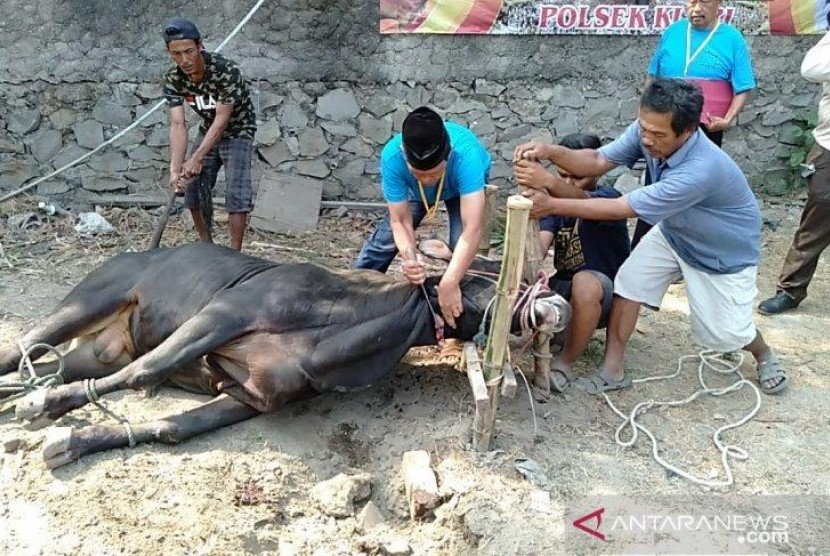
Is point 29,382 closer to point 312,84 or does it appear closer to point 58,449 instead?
point 58,449

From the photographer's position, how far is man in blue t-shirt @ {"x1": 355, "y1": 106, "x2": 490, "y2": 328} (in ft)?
11.5

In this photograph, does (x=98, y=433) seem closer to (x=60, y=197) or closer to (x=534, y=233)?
(x=534, y=233)

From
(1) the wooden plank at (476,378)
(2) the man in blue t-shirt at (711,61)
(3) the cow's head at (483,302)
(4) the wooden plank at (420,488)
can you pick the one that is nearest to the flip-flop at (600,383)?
(3) the cow's head at (483,302)

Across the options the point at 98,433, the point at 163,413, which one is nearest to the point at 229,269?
the point at 163,413

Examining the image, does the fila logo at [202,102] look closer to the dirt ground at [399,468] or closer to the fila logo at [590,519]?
the dirt ground at [399,468]

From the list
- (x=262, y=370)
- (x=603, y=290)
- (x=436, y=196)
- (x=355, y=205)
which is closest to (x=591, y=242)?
(x=603, y=290)

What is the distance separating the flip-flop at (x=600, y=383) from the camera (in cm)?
398

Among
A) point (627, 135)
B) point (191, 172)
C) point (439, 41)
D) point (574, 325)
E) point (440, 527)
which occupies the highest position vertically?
point (439, 41)

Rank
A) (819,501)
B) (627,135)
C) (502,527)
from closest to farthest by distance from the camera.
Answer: (502,527)
(819,501)
(627,135)

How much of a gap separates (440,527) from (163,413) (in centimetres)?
148

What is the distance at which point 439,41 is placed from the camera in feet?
22.0

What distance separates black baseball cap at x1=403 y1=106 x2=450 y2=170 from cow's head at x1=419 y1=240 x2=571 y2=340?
508mm

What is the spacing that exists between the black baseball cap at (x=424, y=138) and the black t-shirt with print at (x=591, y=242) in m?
0.92

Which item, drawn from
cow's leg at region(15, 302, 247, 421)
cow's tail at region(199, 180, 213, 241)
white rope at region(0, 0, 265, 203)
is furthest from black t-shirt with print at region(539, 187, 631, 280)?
white rope at region(0, 0, 265, 203)
